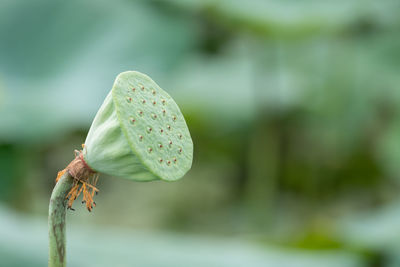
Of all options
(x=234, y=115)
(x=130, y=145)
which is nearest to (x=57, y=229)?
(x=130, y=145)

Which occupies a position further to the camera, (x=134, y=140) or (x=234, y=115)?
(x=234, y=115)

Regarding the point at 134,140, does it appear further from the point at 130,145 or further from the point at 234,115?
the point at 234,115

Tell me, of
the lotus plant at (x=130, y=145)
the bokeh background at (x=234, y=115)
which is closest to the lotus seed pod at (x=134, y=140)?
the lotus plant at (x=130, y=145)

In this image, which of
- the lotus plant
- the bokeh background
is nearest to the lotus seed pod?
the lotus plant

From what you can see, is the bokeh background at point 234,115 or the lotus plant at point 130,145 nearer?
the lotus plant at point 130,145

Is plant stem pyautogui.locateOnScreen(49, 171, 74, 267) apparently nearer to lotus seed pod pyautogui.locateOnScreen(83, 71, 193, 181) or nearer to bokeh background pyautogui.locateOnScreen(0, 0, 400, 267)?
lotus seed pod pyautogui.locateOnScreen(83, 71, 193, 181)

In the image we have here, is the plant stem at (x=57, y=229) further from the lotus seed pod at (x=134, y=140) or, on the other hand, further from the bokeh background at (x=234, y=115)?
the bokeh background at (x=234, y=115)

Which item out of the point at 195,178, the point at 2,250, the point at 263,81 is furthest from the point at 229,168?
the point at 2,250

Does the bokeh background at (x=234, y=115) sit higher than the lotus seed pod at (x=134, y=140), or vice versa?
the bokeh background at (x=234, y=115)
